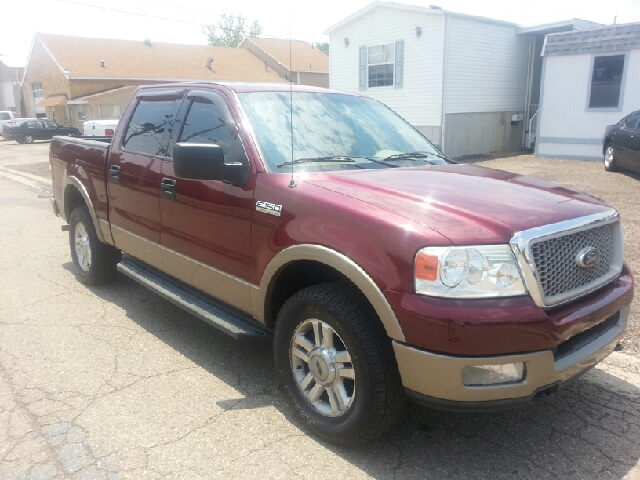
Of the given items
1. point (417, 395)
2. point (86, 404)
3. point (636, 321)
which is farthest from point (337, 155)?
point (636, 321)

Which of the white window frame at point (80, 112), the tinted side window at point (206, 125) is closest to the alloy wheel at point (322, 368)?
the tinted side window at point (206, 125)

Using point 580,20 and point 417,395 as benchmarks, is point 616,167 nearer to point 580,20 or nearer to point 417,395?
point 580,20

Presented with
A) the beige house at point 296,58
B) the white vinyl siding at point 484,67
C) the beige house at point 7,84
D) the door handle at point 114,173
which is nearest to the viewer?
the door handle at point 114,173

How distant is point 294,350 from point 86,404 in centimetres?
138

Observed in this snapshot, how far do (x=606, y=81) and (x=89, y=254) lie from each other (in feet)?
50.0

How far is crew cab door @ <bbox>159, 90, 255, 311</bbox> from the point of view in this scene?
3.45 m

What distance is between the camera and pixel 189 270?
401cm

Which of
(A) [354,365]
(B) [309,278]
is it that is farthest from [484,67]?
(A) [354,365]

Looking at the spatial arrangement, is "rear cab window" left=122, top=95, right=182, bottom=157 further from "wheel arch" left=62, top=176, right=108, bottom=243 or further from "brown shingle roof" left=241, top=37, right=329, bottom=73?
"brown shingle roof" left=241, top=37, right=329, bottom=73

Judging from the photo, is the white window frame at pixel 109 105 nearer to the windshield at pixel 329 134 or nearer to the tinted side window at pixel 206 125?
the tinted side window at pixel 206 125

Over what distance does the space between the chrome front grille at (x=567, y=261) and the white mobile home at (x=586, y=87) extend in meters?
14.5

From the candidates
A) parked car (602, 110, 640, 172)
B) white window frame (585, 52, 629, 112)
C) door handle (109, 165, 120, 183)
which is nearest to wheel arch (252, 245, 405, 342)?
door handle (109, 165, 120, 183)

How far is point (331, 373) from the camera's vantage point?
296 centimetres

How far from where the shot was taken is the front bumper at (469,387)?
8.09 feet
